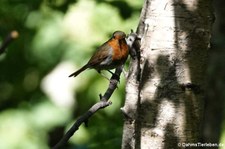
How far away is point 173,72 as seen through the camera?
2301mm

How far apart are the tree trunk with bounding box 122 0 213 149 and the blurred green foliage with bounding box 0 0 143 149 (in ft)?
5.61

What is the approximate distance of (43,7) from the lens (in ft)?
14.1

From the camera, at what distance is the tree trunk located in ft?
7.55

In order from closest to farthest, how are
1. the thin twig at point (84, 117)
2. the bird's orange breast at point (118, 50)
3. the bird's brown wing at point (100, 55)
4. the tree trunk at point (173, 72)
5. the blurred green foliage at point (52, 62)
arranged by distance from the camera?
the thin twig at point (84, 117), the tree trunk at point (173, 72), the bird's orange breast at point (118, 50), the blurred green foliage at point (52, 62), the bird's brown wing at point (100, 55)

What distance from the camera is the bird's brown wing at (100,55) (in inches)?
172

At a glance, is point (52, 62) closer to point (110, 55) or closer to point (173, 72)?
point (110, 55)

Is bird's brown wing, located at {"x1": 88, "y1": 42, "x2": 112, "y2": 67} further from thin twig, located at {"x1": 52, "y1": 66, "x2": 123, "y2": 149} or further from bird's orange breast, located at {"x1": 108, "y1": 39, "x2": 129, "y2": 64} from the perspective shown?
thin twig, located at {"x1": 52, "y1": 66, "x2": 123, "y2": 149}

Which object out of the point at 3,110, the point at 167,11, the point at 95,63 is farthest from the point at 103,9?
the point at 167,11

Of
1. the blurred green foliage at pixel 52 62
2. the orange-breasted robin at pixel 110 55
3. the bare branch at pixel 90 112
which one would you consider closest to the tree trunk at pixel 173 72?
the bare branch at pixel 90 112

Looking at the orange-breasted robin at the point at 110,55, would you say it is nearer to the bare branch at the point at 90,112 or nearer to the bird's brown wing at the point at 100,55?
the bird's brown wing at the point at 100,55

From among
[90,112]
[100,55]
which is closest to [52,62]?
[100,55]

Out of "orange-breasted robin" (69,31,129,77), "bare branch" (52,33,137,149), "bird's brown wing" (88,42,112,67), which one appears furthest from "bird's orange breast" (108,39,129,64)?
"bare branch" (52,33,137,149)

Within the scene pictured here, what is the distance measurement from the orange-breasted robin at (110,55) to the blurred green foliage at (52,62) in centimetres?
7

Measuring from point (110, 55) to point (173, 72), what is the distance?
222 cm
